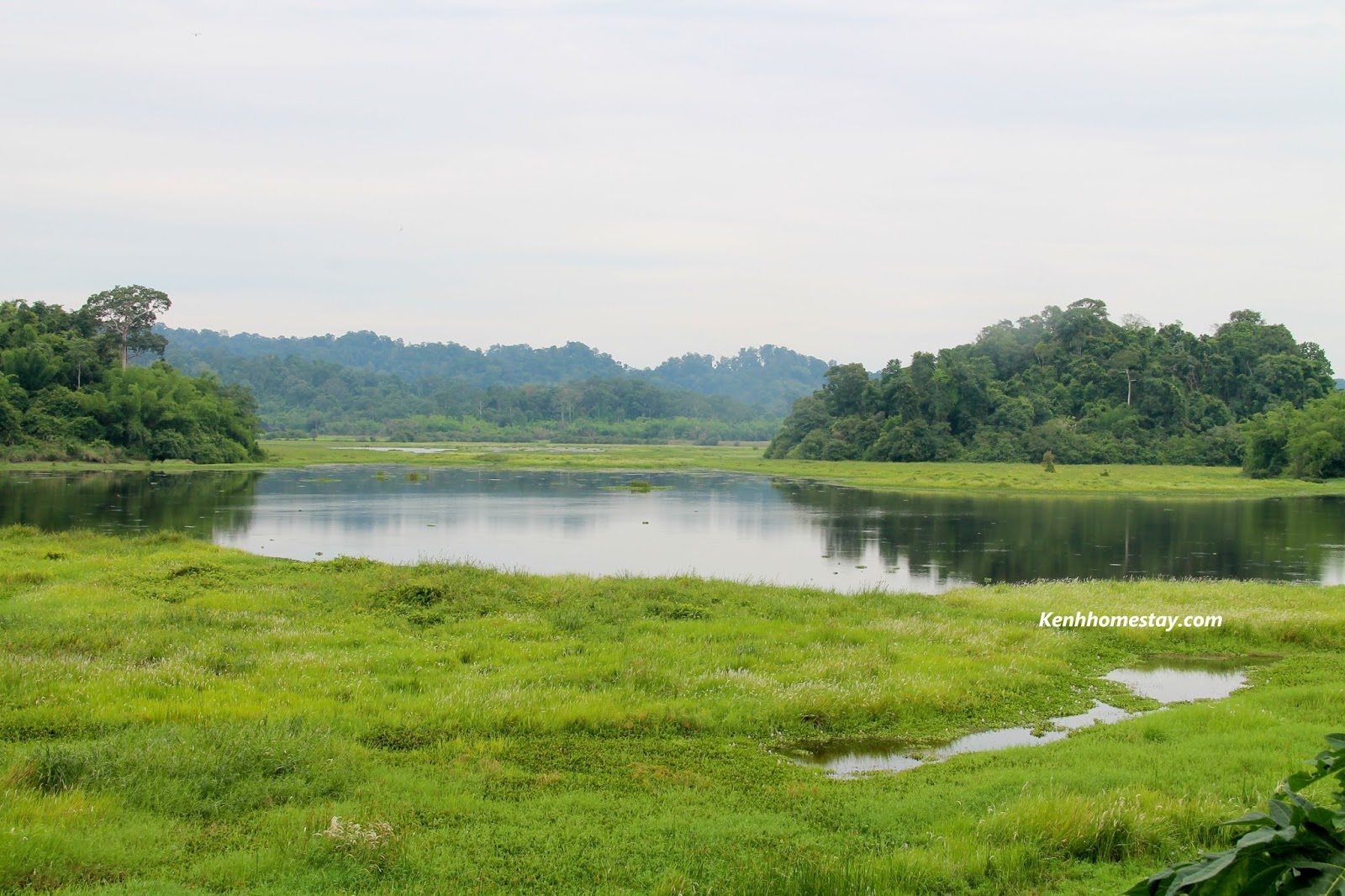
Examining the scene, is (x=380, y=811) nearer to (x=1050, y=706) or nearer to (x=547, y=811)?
(x=547, y=811)

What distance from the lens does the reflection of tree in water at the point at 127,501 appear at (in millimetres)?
40938

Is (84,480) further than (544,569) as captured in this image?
Yes

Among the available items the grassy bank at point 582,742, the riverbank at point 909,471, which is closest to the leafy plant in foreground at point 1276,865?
the grassy bank at point 582,742

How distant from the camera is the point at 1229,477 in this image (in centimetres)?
8094

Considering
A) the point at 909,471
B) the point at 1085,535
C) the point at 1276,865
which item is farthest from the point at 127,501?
the point at 909,471

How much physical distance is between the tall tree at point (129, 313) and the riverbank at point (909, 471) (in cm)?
1711

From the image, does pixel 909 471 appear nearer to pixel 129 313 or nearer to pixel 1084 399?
pixel 1084 399

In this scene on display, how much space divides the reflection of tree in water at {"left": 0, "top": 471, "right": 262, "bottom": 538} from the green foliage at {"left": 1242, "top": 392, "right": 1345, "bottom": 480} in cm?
7585

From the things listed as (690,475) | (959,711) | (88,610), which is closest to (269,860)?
(959,711)

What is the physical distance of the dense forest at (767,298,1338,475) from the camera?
103m

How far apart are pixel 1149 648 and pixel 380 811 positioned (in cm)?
1613

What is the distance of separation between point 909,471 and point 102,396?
71167 mm

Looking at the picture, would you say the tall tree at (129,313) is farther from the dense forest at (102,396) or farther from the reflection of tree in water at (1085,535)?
the reflection of tree in water at (1085,535)

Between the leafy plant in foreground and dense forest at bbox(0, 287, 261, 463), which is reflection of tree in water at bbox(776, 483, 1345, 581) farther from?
dense forest at bbox(0, 287, 261, 463)
